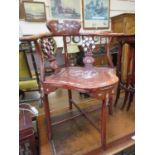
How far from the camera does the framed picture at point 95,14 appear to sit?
3.33 meters

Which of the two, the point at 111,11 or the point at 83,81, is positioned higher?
the point at 111,11

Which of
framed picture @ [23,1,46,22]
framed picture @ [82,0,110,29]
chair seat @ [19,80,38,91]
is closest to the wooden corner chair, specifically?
chair seat @ [19,80,38,91]

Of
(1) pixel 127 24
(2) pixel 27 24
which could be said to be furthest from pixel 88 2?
(2) pixel 27 24

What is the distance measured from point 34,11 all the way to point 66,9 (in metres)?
0.59

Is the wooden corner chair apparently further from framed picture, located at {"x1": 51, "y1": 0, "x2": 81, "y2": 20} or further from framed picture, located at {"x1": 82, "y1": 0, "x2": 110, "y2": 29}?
framed picture, located at {"x1": 82, "y1": 0, "x2": 110, "y2": 29}

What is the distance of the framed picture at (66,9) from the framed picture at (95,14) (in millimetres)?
147

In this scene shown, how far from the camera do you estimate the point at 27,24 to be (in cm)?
284

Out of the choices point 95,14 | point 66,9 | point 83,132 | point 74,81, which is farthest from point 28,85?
point 95,14

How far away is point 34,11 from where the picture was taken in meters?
2.85

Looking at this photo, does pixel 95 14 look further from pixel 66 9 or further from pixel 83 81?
pixel 83 81

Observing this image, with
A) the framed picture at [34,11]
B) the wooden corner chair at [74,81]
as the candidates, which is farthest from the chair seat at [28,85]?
the framed picture at [34,11]

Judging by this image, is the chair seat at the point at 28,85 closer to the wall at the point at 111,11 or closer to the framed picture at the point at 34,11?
the wall at the point at 111,11

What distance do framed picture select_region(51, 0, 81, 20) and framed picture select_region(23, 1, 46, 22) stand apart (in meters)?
0.18
